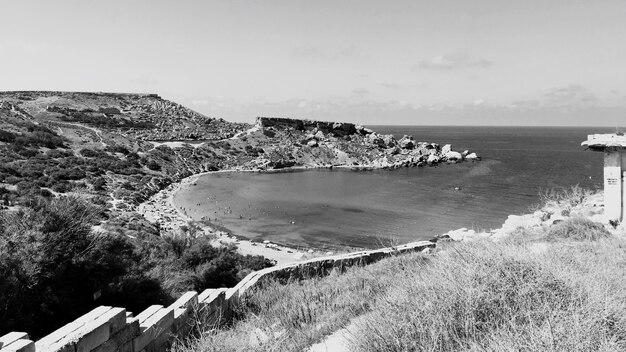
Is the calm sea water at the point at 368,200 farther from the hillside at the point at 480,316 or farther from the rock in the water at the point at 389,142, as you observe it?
the hillside at the point at 480,316

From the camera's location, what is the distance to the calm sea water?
106 feet

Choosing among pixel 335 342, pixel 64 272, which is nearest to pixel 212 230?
pixel 64 272

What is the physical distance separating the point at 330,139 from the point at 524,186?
43982 mm

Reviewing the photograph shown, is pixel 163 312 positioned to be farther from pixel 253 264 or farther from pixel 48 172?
pixel 48 172

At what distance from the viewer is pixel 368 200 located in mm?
44938

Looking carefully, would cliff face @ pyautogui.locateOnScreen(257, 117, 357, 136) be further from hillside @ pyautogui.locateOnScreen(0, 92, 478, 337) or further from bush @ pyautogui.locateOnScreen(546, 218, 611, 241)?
bush @ pyautogui.locateOnScreen(546, 218, 611, 241)

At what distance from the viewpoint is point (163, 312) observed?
20.0 ft

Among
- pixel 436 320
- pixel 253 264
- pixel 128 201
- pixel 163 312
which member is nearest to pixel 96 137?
pixel 128 201

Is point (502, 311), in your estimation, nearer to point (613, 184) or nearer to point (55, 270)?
point (55, 270)

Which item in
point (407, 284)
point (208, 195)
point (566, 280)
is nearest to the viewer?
point (566, 280)

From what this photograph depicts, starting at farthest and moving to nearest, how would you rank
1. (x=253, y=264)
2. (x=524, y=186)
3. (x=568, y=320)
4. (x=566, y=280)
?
(x=524, y=186) < (x=253, y=264) < (x=566, y=280) < (x=568, y=320)

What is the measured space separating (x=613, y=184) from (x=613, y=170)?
1.53ft

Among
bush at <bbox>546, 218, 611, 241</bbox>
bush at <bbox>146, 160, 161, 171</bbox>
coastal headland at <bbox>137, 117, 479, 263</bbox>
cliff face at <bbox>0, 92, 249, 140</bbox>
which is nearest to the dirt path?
bush at <bbox>546, 218, 611, 241</bbox>

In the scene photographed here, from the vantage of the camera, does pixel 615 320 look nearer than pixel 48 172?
Yes
